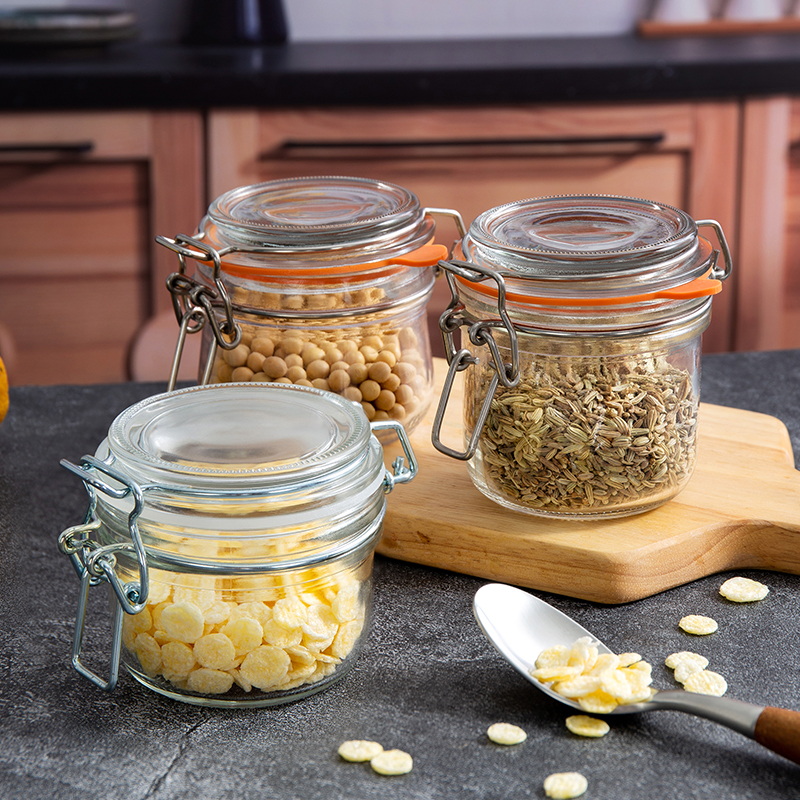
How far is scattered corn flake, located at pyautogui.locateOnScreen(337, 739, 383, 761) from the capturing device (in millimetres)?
549

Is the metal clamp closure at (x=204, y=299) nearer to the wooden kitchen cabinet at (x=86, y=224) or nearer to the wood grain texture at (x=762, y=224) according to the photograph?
the wooden kitchen cabinet at (x=86, y=224)

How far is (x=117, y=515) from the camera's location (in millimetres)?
597

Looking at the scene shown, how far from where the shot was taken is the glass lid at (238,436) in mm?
581

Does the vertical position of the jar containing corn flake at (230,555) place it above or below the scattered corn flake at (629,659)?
above

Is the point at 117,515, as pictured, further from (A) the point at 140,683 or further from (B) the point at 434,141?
(B) the point at 434,141

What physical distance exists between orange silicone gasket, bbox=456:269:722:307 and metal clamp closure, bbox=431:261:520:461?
1 centimetres

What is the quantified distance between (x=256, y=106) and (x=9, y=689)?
1.40 metres

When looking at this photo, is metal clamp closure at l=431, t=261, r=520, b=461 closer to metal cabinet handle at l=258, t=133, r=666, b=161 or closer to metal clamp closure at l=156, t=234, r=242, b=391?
metal clamp closure at l=156, t=234, r=242, b=391

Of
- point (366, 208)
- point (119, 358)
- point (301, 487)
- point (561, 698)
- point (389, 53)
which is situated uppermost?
point (389, 53)

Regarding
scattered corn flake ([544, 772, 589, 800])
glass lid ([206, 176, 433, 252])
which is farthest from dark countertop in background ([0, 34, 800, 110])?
scattered corn flake ([544, 772, 589, 800])

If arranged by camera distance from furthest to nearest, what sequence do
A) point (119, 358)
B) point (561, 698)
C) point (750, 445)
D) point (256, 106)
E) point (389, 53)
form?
point (389, 53), point (119, 358), point (256, 106), point (750, 445), point (561, 698)

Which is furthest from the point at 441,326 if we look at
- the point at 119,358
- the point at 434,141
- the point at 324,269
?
the point at 119,358

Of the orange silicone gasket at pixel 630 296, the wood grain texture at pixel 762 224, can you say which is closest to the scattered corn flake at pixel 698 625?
the orange silicone gasket at pixel 630 296

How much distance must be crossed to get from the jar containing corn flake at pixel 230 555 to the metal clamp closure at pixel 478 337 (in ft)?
0.44
